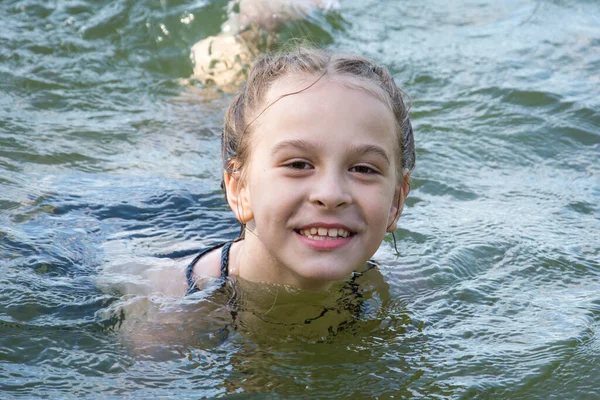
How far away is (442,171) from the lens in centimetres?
544

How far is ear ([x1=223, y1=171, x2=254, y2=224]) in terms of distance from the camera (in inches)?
132

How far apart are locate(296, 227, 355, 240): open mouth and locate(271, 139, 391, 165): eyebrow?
28 centimetres

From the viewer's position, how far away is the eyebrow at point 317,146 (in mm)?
3018

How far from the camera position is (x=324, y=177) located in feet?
9.84

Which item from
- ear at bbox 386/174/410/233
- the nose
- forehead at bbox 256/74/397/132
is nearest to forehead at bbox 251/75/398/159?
forehead at bbox 256/74/397/132

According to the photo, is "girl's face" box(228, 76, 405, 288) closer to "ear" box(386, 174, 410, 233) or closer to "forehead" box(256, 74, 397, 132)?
"forehead" box(256, 74, 397, 132)

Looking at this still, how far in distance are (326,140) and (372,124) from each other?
0.20 meters

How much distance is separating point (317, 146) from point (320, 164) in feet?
0.21

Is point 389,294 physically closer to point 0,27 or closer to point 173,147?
point 173,147

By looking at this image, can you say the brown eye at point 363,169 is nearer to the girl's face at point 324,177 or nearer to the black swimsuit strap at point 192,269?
the girl's face at point 324,177

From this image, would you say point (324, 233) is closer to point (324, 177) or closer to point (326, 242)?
point (326, 242)

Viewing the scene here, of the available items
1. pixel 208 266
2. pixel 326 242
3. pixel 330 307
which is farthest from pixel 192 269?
pixel 326 242

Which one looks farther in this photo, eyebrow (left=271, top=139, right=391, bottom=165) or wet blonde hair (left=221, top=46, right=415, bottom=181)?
wet blonde hair (left=221, top=46, right=415, bottom=181)

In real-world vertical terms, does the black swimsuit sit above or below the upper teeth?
below
